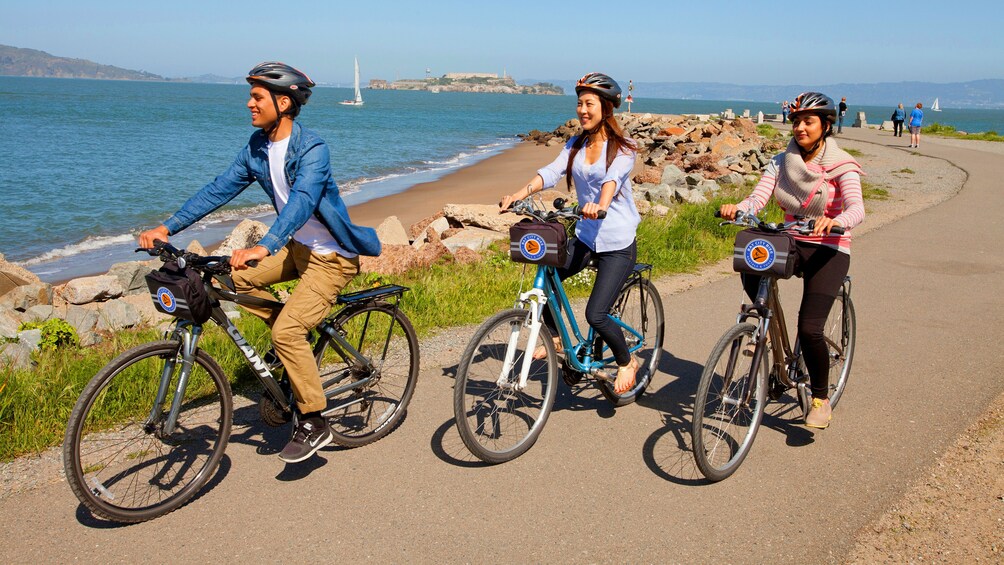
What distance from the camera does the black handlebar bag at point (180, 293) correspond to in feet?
12.1

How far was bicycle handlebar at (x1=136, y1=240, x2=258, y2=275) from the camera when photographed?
377 centimetres

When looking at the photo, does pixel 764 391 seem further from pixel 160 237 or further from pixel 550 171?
pixel 160 237

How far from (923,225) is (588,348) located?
10735mm

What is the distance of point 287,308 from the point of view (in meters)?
4.15

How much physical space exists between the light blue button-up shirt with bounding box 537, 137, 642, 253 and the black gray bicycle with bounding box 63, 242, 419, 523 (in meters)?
1.22

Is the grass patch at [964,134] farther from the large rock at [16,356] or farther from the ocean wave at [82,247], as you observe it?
the large rock at [16,356]

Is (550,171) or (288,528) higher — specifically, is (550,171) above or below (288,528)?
above

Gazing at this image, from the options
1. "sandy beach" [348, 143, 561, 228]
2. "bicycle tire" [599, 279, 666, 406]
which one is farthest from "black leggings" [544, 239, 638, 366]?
"sandy beach" [348, 143, 561, 228]

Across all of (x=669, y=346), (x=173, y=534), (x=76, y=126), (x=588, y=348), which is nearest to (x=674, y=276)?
(x=669, y=346)

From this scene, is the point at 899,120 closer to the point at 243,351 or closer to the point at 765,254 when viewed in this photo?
the point at 765,254

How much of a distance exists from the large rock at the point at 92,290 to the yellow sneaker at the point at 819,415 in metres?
9.53

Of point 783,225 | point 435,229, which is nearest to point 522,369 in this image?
point 783,225

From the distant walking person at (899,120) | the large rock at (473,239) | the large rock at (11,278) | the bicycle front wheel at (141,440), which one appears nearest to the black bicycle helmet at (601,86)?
the bicycle front wheel at (141,440)

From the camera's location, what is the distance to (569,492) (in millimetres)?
4203
